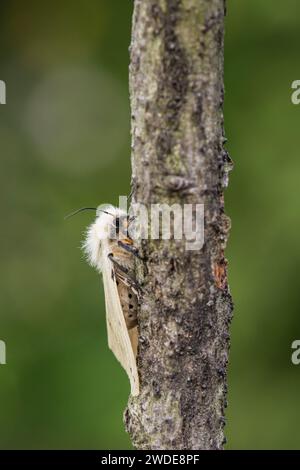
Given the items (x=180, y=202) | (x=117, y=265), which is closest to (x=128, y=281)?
(x=117, y=265)

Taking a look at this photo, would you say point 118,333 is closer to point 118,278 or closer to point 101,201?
point 118,278

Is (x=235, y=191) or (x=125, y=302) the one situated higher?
(x=235, y=191)

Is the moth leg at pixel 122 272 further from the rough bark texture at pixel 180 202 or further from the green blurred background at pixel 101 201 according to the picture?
the green blurred background at pixel 101 201

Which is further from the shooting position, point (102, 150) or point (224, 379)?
point (102, 150)

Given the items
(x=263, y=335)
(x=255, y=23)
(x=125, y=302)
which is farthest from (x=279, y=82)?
(x=125, y=302)

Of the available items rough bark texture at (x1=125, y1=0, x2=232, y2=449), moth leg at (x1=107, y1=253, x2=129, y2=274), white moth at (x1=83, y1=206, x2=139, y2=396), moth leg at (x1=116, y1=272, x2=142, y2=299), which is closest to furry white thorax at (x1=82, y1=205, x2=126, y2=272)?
white moth at (x1=83, y1=206, x2=139, y2=396)

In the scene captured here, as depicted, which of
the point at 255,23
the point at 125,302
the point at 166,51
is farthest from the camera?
the point at 255,23

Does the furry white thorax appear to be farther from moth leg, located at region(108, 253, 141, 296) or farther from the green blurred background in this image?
the green blurred background

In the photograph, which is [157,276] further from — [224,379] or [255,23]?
[255,23]
